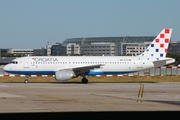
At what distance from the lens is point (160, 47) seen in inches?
1789

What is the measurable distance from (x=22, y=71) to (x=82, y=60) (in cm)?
602

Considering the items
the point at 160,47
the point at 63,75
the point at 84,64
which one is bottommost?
the point at 63,75

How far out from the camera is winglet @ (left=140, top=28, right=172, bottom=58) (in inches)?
1774

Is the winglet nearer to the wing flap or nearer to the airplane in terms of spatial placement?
the airplane

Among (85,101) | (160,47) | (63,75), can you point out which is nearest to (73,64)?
(63,75)

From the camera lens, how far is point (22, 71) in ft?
139

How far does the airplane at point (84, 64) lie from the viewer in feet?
139

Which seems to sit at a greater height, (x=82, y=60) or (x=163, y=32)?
(x=163, y=32)

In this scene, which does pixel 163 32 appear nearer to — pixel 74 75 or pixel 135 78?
pixel 135 78

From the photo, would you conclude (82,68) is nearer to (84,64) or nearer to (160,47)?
(84,64)

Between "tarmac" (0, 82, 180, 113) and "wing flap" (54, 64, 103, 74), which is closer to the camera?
"tarmac" (0, 82, 180, 113)

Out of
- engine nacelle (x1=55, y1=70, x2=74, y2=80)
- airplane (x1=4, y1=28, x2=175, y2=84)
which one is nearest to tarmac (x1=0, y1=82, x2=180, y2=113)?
engine nacelle (x1=55, y1=70, x2=74, y2=80)

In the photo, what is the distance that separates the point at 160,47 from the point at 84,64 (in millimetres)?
8236
